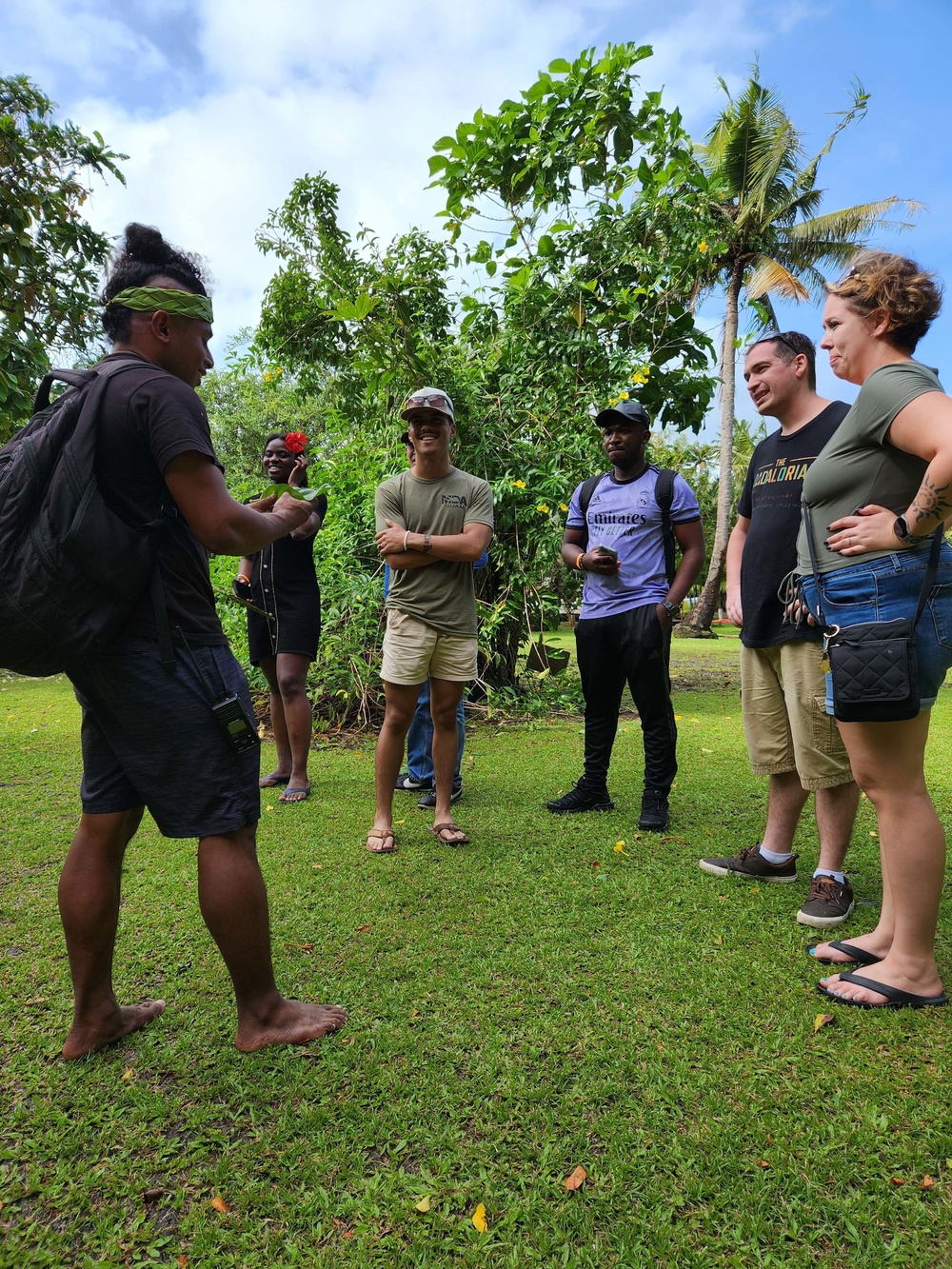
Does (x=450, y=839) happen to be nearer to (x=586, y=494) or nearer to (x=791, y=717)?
(x=791, y=717)

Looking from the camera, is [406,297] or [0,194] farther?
[406,297]

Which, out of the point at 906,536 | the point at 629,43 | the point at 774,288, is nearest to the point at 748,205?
the point at 774,288

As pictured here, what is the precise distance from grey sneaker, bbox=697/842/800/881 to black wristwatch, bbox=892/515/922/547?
170cm

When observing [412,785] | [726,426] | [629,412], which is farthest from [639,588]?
[726,426]

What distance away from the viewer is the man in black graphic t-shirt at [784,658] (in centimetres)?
292

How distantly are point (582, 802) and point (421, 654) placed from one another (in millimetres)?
1378

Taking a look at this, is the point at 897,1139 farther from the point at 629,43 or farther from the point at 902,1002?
the point at 629,43

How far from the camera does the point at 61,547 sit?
1.71 metres

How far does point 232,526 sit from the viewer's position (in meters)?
1.88

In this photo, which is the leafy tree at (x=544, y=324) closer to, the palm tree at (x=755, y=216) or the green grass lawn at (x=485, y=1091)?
the green grass lawn at (x=485, y=1091)

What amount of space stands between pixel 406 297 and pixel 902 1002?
6925 millimetres

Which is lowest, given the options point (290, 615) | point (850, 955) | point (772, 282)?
point (850, 955)

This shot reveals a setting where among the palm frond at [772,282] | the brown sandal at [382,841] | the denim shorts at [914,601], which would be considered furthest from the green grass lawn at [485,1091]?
the palm frond at [772,282]

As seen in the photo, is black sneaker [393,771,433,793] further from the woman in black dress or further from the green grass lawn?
the green grass lawn
